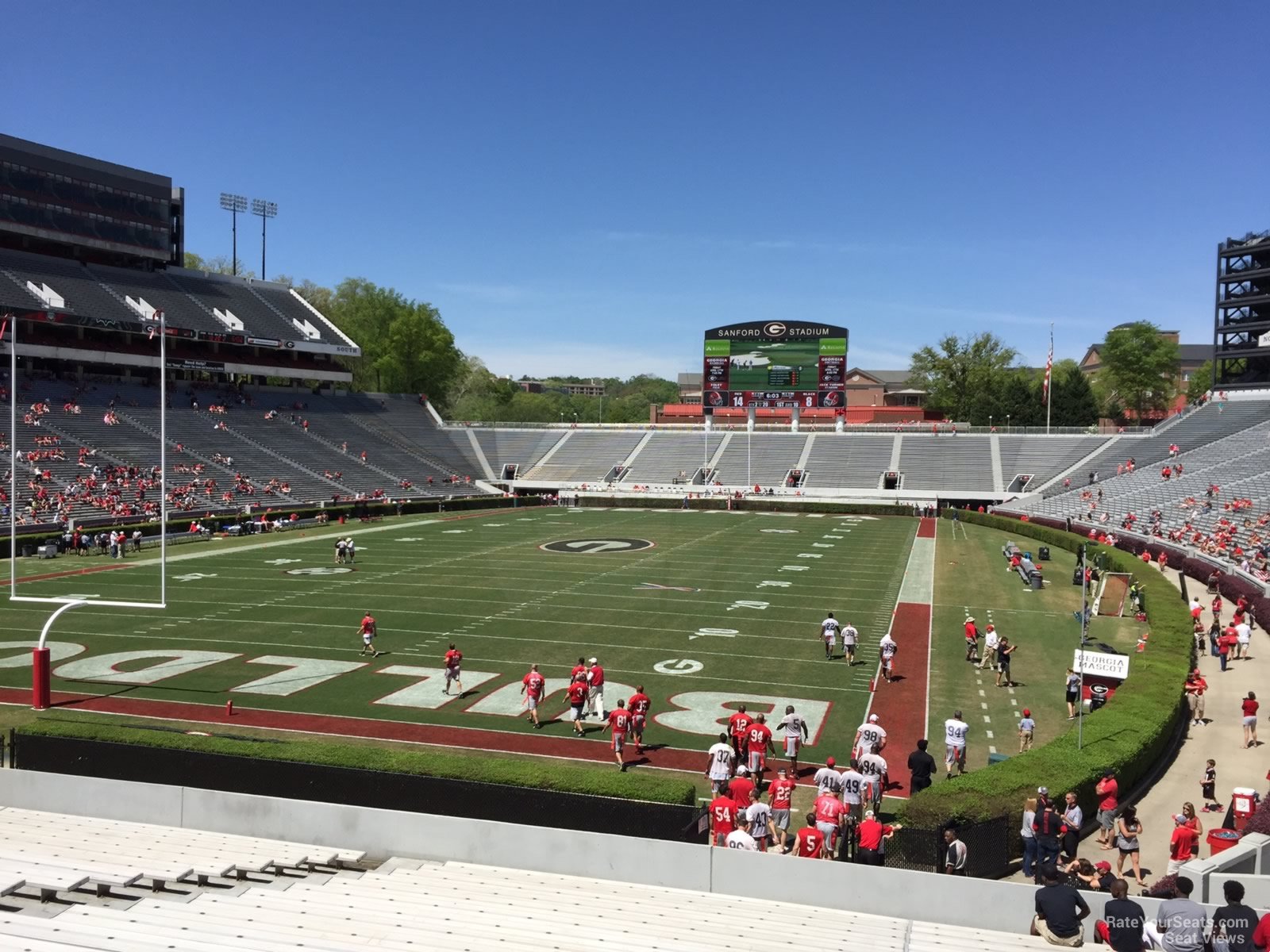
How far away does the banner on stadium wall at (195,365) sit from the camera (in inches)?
2389

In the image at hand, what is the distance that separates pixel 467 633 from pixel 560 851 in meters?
13.8

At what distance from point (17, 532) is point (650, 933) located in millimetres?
38074

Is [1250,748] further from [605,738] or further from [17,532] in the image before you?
[17,532]

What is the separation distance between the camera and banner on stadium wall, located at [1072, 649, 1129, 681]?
16719 millimetres

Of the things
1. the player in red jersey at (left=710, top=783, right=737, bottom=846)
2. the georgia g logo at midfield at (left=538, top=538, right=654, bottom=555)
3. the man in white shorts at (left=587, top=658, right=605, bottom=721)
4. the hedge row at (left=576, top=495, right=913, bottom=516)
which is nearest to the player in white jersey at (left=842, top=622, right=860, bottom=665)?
the man in white shorts at (left=587, top=658, right=605, bottom=721)

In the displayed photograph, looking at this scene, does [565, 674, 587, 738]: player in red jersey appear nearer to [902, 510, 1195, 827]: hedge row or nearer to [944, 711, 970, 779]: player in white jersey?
[944, 711, 970, 779]: player in white jersey

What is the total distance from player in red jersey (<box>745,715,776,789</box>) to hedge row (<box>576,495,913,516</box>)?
4685 centimetres

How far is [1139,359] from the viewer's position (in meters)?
87.5

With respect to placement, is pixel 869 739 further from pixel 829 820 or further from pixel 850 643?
pixel 850 643

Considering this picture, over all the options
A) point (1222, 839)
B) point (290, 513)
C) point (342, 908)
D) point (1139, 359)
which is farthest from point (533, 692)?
point (1139, 359)

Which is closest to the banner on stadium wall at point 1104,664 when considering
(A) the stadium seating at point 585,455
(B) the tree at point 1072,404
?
(A) the stadium seating at point 585,455

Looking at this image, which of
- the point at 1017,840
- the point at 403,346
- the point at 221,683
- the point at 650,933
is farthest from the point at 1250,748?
the point at 403,346

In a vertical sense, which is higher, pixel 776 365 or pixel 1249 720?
pixel 776 365

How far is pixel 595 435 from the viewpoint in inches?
3140
